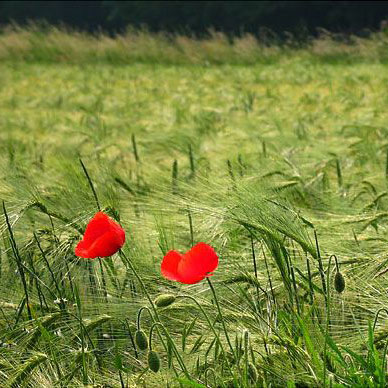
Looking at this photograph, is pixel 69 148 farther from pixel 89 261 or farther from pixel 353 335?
pixel 353 335

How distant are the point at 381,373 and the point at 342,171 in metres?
1.38

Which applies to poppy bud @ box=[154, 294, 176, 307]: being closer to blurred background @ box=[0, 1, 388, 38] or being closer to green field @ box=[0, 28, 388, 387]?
green field @ box=[0, 28, 388, 387]

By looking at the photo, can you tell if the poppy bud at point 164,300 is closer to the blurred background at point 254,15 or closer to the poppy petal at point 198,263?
the poppy petal at point 198,263

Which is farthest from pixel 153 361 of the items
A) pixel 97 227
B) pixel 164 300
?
pixel 97 227

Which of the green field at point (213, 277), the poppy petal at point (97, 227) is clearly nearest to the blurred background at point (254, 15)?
the green field at point (213, 277)

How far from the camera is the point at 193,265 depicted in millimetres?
898

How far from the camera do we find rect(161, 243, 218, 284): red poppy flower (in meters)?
0.89

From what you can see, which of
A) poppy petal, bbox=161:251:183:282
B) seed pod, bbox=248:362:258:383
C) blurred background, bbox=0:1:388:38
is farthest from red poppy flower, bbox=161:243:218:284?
blurred background, bbox=0:1:388:38

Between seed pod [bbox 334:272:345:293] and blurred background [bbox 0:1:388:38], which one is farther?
blurred background [bbox 0:1:388:38]

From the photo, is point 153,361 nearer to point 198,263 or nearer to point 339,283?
point 198,263

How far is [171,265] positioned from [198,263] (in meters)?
0.04

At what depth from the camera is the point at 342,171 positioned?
2.18 meters

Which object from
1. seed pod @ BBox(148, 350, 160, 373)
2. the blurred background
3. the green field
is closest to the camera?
seed pod @ BBox(148, 350, 160, 373)

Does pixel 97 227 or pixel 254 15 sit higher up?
pixel 97 227
